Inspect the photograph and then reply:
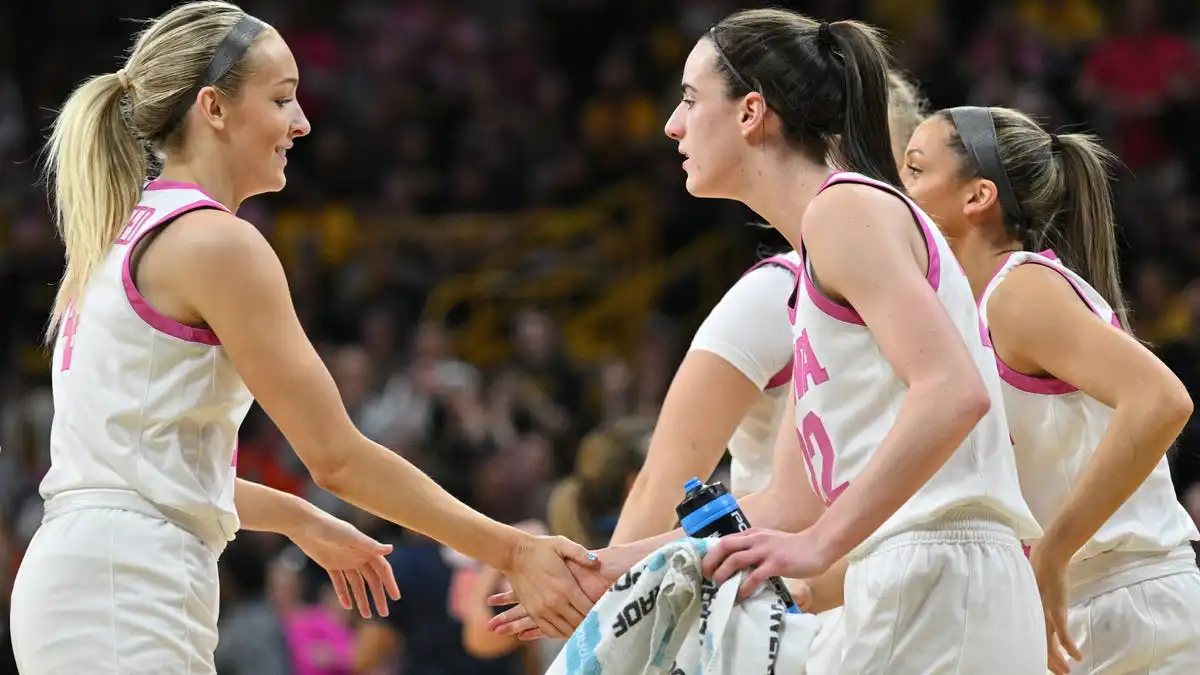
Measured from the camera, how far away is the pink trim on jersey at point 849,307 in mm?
2818

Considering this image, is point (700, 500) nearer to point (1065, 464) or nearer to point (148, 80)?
point (1065, 464)

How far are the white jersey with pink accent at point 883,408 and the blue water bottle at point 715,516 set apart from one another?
17 cm

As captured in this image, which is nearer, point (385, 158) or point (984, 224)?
point (984, 224)

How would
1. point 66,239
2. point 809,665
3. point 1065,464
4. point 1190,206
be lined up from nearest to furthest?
point 809,665 < point 66,239 < point 1065,464 < point 1190,206

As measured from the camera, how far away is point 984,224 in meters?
3.72

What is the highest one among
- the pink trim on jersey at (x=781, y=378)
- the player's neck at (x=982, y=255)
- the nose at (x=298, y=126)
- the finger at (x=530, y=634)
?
the nose at (x=298, y=126)

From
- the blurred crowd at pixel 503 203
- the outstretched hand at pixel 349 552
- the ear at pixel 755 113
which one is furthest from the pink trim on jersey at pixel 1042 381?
the blurred crowd at pixel 503 203

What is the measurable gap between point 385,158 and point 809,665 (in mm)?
9084

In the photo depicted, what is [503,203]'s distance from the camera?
11219mm

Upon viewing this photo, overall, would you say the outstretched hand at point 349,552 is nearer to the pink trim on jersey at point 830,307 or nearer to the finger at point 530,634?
the finger at point 530,634

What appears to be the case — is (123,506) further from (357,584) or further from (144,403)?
(357,584)

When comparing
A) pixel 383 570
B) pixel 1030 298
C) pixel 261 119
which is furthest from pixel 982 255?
pixel 261 119

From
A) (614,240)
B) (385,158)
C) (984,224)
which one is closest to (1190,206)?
(614,240)

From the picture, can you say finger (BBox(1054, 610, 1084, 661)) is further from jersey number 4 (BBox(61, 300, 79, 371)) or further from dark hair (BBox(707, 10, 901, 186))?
jersey number 4 (BBox(61, 300, 79, 371))
